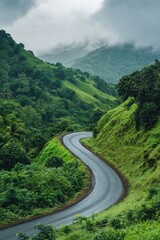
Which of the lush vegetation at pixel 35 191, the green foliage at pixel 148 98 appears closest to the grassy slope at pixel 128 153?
the green foliage at pixel 148 98

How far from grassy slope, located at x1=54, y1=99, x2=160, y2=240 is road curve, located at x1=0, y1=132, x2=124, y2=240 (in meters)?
1.98

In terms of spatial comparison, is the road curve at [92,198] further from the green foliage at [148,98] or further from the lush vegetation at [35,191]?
the green foliage at [148,98]

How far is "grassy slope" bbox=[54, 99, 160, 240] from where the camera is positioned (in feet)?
134

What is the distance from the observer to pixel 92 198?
5403cm

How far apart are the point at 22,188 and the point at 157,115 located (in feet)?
108

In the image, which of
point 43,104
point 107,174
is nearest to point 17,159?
point 107,174

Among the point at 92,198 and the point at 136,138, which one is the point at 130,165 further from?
the point at 92,198

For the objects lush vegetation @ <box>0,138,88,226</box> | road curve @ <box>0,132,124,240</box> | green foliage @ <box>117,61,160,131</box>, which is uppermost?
green foliage @ <box>117,61,160,131</box>

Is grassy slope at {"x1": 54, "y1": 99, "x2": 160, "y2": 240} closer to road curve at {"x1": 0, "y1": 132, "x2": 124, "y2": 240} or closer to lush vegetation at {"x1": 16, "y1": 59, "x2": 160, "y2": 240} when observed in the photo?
lush vegetation at {"x1": 16, "y1": 59, "x2": 160, "y2": 240}

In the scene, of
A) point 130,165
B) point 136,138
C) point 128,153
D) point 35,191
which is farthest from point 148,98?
point 35,191

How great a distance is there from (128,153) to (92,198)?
→ 20.4 metres

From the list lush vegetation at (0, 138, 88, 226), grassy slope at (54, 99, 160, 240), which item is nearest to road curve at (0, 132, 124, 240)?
lush vegetation at (0, 138, 88, 226)

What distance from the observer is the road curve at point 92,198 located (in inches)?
1489

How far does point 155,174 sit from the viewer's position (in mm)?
51438
